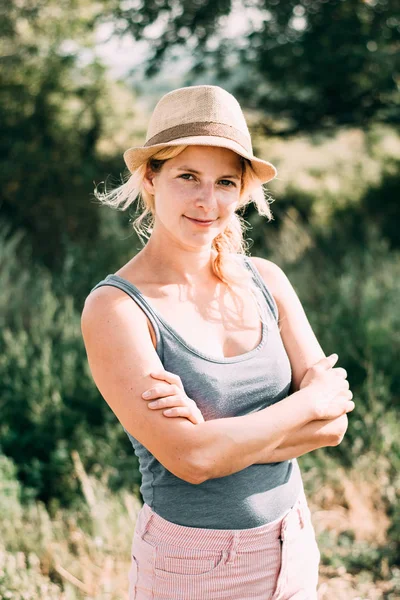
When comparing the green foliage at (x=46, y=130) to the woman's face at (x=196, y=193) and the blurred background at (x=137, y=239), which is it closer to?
the blurred background at (x=137, y=239)

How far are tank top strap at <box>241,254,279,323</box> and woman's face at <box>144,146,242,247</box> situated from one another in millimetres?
239

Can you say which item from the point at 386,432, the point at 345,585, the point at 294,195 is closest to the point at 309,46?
the point at 294,195

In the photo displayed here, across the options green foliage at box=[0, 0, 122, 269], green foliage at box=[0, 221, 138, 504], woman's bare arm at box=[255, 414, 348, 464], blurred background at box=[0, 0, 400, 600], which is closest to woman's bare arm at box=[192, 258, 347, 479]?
woman's bare arm at box=[255, 414, 348, 464]

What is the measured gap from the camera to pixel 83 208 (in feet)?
29.9

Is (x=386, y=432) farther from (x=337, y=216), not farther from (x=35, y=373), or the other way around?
(x=337, y=216)

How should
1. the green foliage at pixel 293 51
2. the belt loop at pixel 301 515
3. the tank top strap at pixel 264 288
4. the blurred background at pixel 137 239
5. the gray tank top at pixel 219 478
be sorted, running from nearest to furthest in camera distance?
the gray tank top at pixel 219 478 < the belt loop at pixel 301 515 < the tank top strap at pixel 264 288 < the blurred background at pixel 137 239 < the green foliage at pixel 293 51

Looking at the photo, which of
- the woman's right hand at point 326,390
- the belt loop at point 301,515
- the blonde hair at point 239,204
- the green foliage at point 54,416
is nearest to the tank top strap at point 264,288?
the blonde hair at point 239,204

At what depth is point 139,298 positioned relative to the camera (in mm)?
1845

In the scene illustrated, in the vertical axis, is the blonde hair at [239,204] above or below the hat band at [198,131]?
below

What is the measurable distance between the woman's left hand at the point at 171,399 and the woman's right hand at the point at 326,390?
0.40 m

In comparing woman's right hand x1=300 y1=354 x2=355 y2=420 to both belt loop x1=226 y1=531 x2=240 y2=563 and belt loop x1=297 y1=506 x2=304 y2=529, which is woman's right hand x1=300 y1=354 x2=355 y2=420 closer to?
belt loop x1=297 y1=506 x2=304 y2=529

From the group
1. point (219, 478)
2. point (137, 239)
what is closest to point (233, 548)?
point (219, 478)

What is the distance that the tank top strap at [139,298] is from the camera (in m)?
1.83

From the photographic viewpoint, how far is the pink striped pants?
1.79 meters
